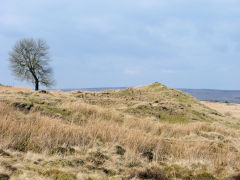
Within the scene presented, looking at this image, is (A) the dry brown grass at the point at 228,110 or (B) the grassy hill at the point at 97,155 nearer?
(B) the grassy hill at the point at 97,155

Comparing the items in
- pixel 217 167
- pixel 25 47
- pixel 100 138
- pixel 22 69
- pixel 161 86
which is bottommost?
pixel 217 167

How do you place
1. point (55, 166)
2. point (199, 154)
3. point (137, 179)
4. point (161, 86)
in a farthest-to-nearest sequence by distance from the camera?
point (161, 86) → point (199, 154) → point (55, 166) → point (137, 179)

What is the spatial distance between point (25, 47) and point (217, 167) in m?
37.7

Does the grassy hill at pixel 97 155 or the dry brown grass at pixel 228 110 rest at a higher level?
the grassy hill at pixel 97 155

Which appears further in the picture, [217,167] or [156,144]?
[156,144]

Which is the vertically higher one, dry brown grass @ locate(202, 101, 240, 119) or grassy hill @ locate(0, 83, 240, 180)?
grassy hill @ locate(0, 83, 240, 180)

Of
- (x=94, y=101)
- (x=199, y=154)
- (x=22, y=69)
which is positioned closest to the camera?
(x=199, y=154)

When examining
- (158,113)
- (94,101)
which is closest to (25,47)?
(94,101)

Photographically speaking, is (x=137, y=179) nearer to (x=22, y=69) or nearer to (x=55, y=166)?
(x=55, y=166)

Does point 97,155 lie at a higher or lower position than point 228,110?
higher

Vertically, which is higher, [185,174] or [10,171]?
[10,171]

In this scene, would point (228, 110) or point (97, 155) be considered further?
point (228, 110)

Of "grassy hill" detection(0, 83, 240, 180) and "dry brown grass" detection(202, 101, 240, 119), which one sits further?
"dry brown grass" detection(202, 101, 240, 119)

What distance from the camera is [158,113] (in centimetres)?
2123
